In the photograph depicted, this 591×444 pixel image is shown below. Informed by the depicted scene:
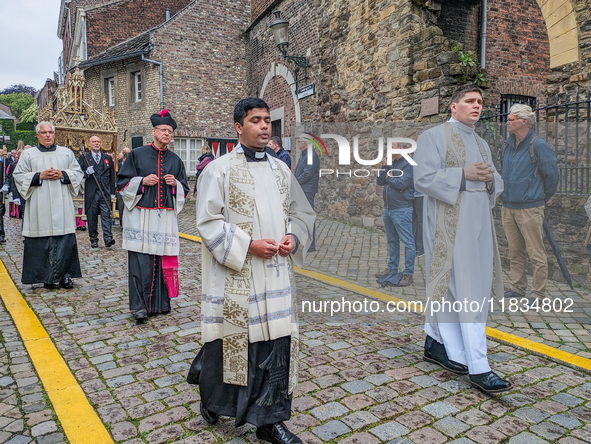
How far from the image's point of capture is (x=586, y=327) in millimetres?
4711

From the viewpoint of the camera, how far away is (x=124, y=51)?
2128 cm

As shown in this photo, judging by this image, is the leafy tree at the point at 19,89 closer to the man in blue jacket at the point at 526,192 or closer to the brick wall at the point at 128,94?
the brick wall at the point at 128,94

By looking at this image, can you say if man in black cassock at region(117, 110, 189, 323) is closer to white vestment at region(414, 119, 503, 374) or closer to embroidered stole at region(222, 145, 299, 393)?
embroidered stole at region(222, 145, 299, 393)

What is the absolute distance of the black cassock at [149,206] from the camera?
487 cm

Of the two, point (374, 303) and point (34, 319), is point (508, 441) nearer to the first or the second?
point (374, 303)

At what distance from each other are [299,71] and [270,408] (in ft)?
43.6

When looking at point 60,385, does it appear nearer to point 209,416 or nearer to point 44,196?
point 209,416

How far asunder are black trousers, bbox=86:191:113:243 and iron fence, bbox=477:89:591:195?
6.89 meters

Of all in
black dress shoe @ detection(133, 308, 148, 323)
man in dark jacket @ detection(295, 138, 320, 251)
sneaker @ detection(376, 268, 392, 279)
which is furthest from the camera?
man in dark jacket @ detection(295, 138, 320, 251)

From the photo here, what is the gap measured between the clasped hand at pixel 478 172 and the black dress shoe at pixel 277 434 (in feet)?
7.03

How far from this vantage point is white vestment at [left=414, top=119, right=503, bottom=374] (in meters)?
3.41

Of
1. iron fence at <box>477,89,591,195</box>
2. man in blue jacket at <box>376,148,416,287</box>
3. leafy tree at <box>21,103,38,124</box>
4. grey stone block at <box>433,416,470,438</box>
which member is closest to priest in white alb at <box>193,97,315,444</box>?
grey stone block at <box>433,416,470,438</box>

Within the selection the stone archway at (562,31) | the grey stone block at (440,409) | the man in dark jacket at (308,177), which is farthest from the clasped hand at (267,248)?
the stone archway at (562,31)

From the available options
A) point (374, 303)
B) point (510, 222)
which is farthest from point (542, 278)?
point (374, 303)
